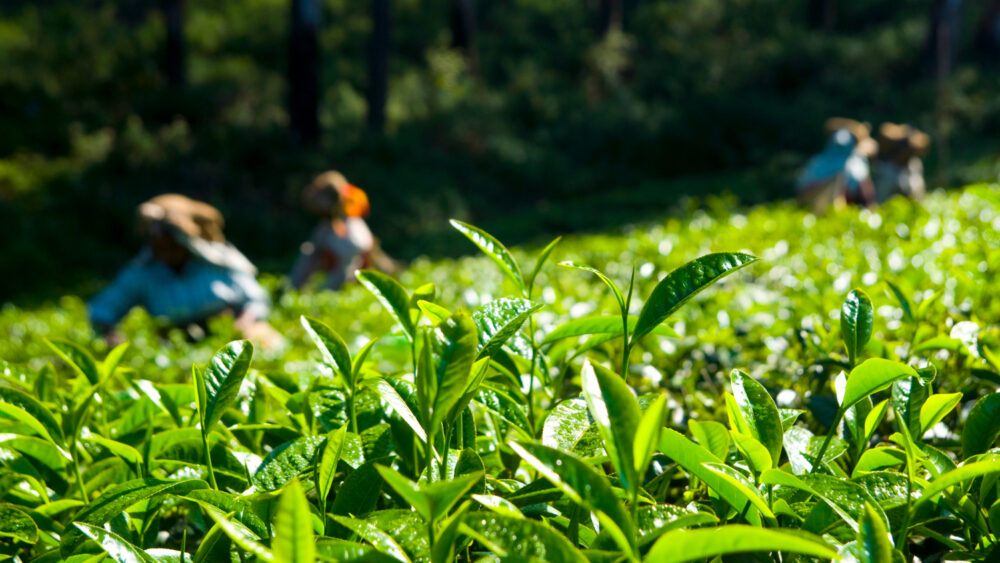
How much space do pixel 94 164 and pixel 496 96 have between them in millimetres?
8796

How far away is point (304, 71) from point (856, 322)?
15.1 meters

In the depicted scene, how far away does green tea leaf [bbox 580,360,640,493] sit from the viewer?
814 millimetres

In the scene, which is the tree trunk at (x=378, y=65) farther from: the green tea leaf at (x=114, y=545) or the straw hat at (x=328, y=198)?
the green tea leaf at (x=114, y=545)

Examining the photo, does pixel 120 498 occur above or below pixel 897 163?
below

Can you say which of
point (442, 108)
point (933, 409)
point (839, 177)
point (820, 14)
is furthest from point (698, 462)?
point (820, 14)

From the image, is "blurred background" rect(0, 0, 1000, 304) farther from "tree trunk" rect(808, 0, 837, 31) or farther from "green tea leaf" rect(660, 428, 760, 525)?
"green tea leaf" rect(660, 428, 760, 525)

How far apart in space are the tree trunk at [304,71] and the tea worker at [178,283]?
10981 millimetres

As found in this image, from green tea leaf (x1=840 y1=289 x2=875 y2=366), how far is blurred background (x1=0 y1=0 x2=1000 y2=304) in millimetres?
11325

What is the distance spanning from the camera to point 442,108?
1834 centimetres

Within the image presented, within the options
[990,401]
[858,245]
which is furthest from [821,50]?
[990,401]

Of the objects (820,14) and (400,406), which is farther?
(820,14)

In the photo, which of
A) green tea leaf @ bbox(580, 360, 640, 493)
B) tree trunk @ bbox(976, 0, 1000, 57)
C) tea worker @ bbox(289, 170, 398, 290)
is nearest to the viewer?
green tea leaf @ bbox(580, 360, 640, 493)

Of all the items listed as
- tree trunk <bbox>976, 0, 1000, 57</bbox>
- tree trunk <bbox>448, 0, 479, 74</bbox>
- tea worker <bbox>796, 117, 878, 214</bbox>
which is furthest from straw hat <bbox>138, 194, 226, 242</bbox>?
tree trunk <bbox>976, 0, 1000, 57</bbox>

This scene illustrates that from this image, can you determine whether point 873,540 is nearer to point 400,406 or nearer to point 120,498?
point 400,406
